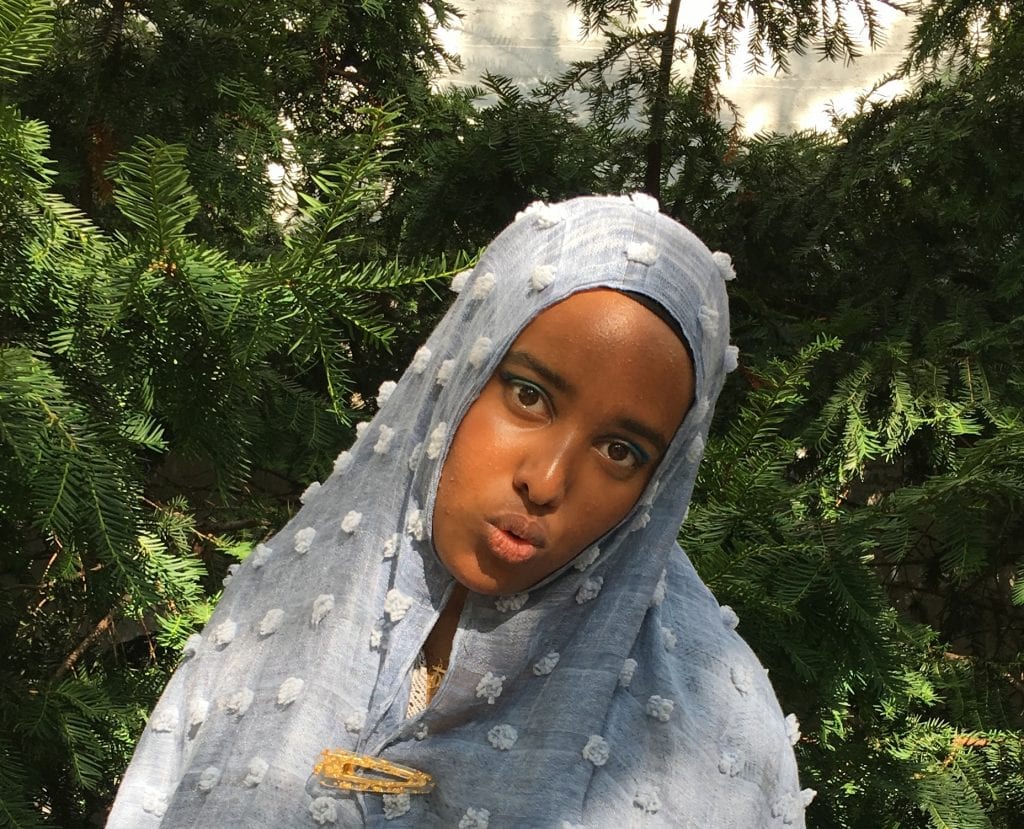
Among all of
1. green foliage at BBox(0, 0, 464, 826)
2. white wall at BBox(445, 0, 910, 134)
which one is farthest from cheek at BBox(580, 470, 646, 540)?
white wall at BBox(445, 0, 910, 134)

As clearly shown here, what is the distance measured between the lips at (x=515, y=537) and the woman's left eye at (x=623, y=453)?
7 cm

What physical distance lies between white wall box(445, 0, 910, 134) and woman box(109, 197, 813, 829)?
1.43 meters

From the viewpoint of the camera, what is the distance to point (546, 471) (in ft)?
2.13

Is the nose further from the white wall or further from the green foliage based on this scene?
the white wall

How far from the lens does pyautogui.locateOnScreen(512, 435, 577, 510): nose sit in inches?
25.5

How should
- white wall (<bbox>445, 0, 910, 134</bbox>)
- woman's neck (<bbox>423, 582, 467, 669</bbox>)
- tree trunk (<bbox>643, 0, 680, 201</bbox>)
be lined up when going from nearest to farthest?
woman's neck (<bbox>423, 582, 467, 669</bbox>), tree trunk (<bbox>643, 0, 680, 201</bbox>), white wall (<bbox>445, 0, 910, 134</bbox>)

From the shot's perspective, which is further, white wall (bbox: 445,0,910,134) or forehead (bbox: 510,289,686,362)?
white wall (bbox: 445,0,910,134)

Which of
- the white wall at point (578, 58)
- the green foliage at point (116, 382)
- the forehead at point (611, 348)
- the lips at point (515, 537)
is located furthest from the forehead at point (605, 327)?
the white wall at point (578, 58)

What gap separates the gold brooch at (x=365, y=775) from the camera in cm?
69

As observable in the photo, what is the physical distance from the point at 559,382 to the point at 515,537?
0.10m

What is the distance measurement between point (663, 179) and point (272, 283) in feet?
2.94

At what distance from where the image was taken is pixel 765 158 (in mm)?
1591

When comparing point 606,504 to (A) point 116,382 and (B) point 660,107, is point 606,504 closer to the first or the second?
(A) point 116,382

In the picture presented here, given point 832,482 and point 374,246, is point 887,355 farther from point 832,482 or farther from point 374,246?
point 374,246
